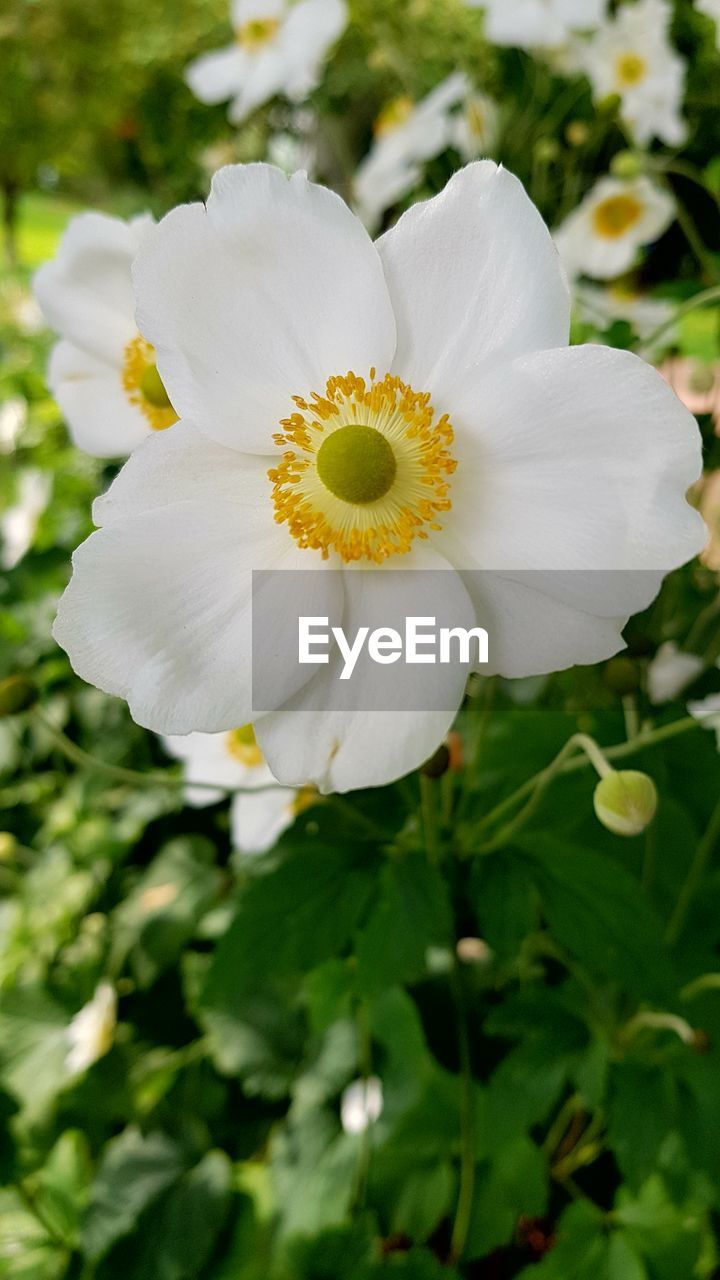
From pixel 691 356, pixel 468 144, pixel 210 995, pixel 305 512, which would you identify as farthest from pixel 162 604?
pixel 691 356

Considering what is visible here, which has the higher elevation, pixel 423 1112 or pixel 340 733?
pixel 340 733

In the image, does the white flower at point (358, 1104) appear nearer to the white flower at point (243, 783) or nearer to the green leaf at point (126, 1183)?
the green leaf at point (126, 1183)

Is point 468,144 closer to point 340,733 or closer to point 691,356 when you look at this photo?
point 691,356

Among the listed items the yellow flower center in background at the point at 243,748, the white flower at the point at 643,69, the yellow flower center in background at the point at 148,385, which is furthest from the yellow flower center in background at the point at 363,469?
the white flower at the point at 643,69

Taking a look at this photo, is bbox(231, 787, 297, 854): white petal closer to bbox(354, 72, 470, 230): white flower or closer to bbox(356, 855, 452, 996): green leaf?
bbox(356, 855, 452, 996): green leaf

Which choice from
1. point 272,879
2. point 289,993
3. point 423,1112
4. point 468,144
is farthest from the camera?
point 468,144

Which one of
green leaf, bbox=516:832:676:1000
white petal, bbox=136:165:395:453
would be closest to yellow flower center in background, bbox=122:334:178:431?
white petal, bbox=136:165:395:453
